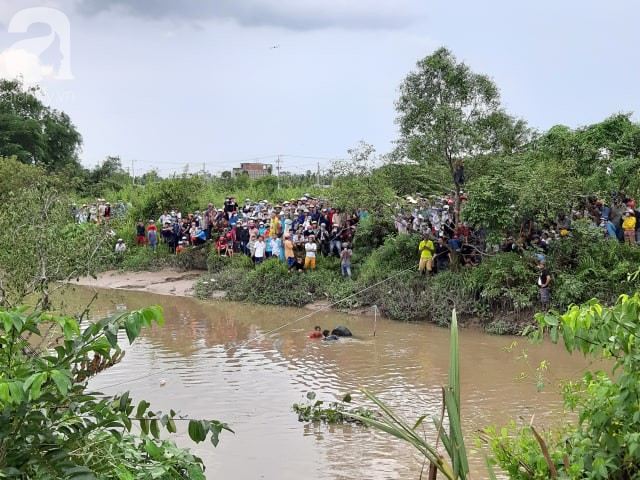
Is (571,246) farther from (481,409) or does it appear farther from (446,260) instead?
(481,409)

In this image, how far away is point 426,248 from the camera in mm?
19234

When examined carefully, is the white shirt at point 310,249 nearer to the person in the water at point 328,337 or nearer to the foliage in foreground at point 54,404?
the person in the water at point 328,337

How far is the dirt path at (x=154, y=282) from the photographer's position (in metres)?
25.1

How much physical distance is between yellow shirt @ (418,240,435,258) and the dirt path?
8698 millimetres

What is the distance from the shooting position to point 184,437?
A: 10609 millimetres

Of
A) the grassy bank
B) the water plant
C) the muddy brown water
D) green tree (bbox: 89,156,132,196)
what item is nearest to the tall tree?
the grassy bank

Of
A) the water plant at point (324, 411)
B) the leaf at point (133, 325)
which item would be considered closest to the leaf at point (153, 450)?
the leaf at point (133, 325)

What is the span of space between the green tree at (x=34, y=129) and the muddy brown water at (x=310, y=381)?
3391cm

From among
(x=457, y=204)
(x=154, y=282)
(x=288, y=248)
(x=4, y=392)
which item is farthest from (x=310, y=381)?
(x=154, y=282)

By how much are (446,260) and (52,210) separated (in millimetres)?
→ 11237

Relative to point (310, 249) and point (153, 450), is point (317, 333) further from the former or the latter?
point (153, 450)

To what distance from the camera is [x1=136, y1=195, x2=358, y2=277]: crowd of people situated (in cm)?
2209

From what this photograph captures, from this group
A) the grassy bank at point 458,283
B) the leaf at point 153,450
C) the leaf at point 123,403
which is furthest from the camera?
the grassy bank at point 458,283

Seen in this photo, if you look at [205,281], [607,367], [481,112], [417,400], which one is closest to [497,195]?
[481,112]
